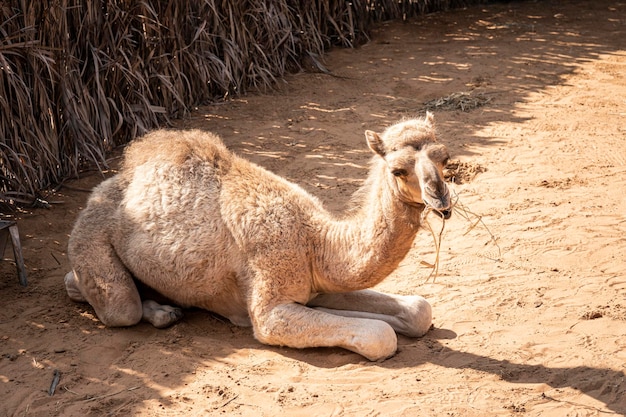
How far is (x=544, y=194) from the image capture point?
8.01 metres

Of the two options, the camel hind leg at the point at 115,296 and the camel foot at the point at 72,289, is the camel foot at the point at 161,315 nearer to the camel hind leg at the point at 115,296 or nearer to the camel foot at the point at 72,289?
the camel hind leg at the point at 115,296

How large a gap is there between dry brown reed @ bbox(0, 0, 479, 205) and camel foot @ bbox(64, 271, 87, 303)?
6.23 feet

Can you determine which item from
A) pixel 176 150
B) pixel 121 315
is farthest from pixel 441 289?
pixel 121 315

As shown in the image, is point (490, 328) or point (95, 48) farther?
point (95, 48)

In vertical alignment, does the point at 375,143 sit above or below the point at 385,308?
above

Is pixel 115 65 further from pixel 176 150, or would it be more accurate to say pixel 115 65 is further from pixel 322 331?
pixel 322 331

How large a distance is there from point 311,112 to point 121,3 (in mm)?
2711

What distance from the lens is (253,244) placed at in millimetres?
5793

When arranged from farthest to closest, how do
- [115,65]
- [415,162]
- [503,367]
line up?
1. [115,65]
2. [503,367]
3. [415,162]

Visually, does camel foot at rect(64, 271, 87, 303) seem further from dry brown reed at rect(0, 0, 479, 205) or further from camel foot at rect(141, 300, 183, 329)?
dry brown reed at rect(0, 0, 479, 205)

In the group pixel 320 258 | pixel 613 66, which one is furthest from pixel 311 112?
pixel 320 258

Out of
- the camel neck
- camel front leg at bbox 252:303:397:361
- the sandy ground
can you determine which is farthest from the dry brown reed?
the camel neck

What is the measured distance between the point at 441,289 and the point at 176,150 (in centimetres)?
231

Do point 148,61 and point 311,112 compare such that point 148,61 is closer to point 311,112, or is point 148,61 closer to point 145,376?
point 311,112
